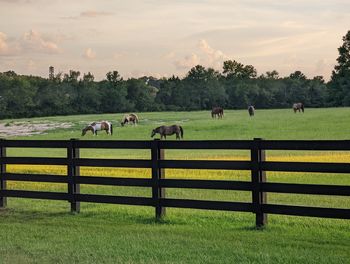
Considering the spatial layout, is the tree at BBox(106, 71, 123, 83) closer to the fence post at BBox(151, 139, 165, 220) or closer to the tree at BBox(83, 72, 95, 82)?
the tree at BBox(83, 72, 95, 82)

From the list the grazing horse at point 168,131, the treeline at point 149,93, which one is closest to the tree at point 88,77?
the treeline at point 149,93

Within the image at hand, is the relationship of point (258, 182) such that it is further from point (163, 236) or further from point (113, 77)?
point (113, 77)

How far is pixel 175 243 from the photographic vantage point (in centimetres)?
1012

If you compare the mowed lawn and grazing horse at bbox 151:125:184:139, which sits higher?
grazing horse at bbox 151:125:184:139

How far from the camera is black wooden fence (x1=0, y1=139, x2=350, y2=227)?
10891 mm

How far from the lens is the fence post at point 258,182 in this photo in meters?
11.4

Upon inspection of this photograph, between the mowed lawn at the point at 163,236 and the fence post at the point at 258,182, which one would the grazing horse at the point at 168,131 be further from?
the fence post at the point at 258,182

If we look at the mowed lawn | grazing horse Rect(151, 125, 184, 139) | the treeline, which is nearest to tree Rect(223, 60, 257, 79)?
the treeline

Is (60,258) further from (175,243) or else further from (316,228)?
(316,228)

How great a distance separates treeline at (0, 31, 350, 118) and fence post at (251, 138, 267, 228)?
361 ft

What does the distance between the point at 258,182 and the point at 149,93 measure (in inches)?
5589

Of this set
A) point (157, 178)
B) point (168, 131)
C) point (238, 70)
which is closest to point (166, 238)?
point (157, 178)

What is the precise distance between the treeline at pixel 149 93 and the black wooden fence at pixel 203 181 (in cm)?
10732

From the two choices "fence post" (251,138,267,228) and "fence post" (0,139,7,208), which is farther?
"fence post" (0,139,7,208)
